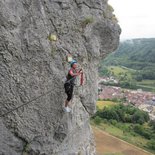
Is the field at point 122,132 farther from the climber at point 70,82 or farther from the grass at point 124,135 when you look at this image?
the climber at point 70,82

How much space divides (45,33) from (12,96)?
2.28 metres

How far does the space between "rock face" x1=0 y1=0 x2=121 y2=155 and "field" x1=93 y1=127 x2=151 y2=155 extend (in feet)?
104

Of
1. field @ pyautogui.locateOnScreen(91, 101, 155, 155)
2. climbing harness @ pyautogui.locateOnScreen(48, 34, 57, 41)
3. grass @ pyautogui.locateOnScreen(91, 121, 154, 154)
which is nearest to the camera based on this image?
climbing harness @ pyautogui.locateOnScreen(48, 34, 57, 41)

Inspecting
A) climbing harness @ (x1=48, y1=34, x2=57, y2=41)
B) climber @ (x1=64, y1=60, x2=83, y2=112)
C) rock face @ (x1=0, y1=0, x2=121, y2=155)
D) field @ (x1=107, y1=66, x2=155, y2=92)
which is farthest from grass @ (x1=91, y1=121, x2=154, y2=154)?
field @ (x1=107, y1=66, x2=155, y2=92)

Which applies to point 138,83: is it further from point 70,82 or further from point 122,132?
point 70,82

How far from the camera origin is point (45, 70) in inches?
396

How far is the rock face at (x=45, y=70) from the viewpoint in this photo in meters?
9.35

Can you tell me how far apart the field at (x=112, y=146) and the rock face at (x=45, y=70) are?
1245 inches

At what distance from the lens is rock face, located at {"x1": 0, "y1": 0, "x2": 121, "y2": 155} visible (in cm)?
935

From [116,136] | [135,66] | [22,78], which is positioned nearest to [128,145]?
[116,136]

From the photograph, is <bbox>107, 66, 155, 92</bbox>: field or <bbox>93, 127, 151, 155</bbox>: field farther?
<bbox>107, 66, 155, 92</bbox>: field

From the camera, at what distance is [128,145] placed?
5047 centimetres

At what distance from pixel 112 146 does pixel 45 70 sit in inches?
1556

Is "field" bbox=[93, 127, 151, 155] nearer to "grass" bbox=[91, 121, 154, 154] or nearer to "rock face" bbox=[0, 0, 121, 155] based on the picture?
"grass" bbox=[91, 121, 154, 154]
